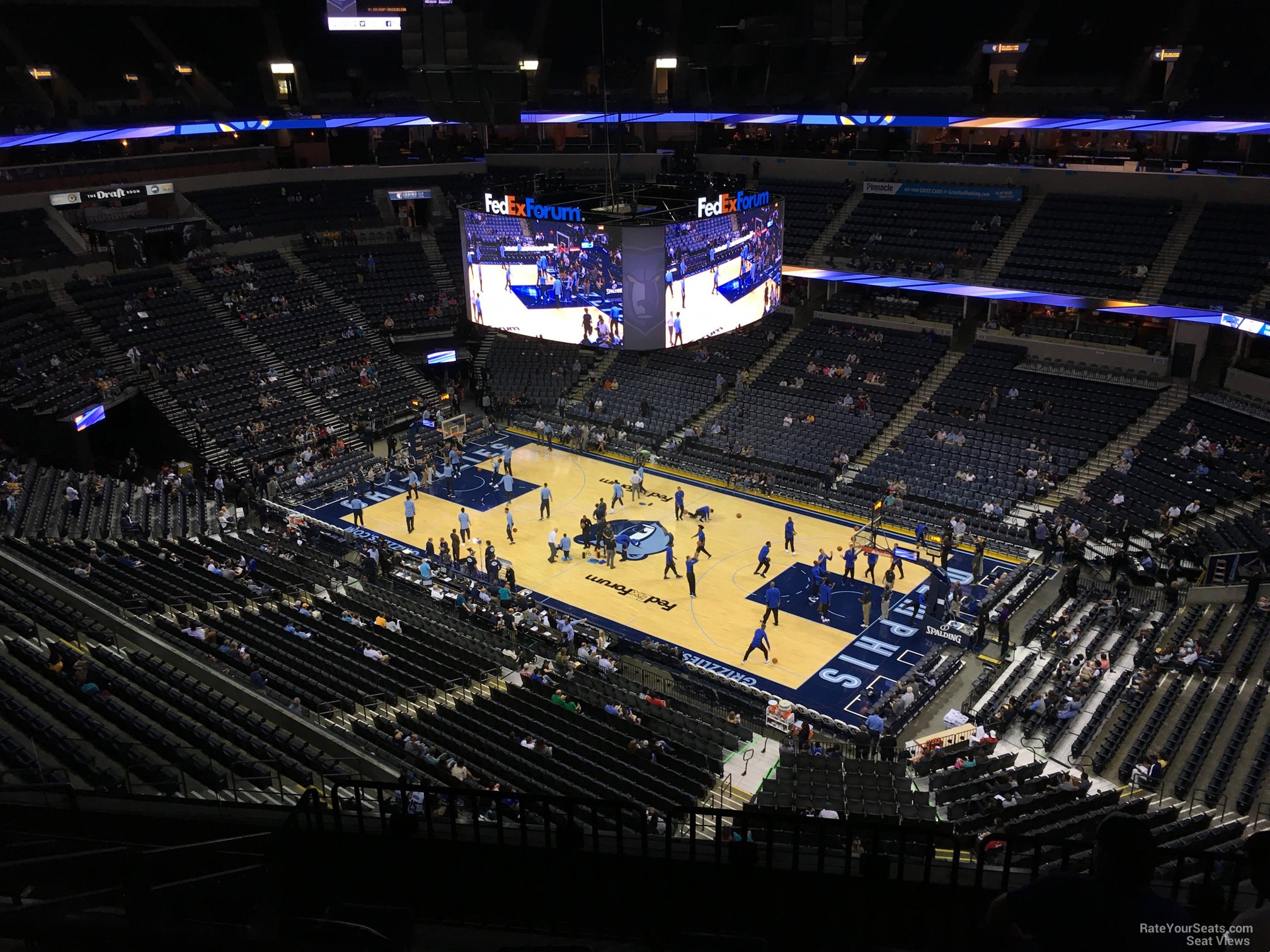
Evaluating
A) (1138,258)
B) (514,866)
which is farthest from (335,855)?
(1138,258)

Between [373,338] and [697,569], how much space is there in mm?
20390

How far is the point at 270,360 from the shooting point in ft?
124

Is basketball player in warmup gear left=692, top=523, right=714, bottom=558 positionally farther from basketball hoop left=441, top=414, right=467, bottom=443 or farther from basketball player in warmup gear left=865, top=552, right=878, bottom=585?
basketball hoop left=441, top=414, right=467, bottom=443

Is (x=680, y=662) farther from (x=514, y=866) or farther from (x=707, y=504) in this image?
(x=514, y=866)

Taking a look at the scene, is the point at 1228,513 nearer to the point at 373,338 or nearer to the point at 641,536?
the point at 641,536

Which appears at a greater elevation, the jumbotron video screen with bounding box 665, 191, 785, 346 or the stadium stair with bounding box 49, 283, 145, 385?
the jumbotron video screen with bounding box 665, 191, 785, 346

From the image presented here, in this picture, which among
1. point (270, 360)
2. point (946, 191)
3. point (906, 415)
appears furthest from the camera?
point (946, 191)

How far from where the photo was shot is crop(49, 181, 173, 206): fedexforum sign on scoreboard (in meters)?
40.4

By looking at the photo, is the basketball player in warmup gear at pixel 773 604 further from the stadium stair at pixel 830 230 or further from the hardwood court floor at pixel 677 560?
the stadium stair at pixel 830 230

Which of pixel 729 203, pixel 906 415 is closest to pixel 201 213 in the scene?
pixel 729 203

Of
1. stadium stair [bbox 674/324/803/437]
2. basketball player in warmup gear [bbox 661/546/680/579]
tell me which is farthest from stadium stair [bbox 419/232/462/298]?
basketball player in warmup gear [bbox 661/546/680/579]

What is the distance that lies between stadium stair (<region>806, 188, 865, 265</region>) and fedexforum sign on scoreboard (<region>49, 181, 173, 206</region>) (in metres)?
28.2

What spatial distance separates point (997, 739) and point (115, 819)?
52.2 feet

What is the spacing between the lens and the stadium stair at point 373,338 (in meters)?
39.4
